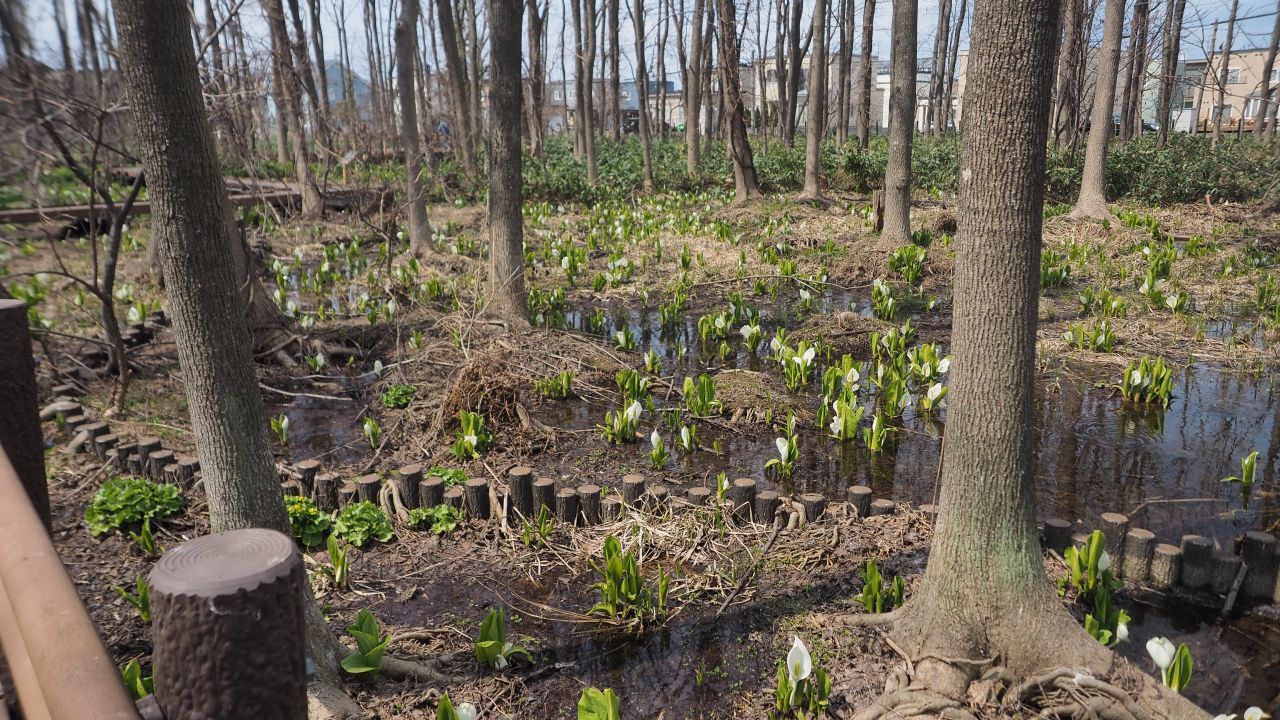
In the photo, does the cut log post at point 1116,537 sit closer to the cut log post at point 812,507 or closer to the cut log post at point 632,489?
the cut log post at point 812,507

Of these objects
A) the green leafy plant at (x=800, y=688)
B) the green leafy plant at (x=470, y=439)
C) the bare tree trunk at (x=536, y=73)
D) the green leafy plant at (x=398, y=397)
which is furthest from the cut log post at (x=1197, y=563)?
the bare tree trunk at (x=536, y=73)

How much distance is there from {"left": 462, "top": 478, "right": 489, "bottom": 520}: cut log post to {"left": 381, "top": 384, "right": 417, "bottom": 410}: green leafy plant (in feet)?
6.10

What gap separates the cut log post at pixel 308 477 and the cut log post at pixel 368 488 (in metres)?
0.23

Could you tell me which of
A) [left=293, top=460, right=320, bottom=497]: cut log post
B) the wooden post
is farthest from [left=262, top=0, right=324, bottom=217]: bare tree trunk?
the wooden post

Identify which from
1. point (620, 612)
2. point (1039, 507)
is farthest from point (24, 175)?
point (1039, 507)

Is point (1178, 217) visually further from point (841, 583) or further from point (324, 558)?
point (324, 558)

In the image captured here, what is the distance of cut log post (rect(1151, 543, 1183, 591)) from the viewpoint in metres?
3.50

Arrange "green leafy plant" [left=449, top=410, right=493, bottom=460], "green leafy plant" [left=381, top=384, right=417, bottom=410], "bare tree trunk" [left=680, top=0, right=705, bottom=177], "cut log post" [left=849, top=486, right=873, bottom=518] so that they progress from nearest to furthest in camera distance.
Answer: "cut log post" [left=849, top=486, right=873, bottom=518], "green leafy plant" [left=449, top=410, right=493, bottom=460], "green leafy plant" [left=381, top=384, right=417, bottom=410], "bare tree trunk" [left=680, top=0, right=705, bottom=177]

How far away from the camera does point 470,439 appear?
501cm

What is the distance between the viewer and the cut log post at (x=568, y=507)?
4145 mm

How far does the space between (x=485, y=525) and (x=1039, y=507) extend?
2871 mm

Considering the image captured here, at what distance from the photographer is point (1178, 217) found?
13391 mm

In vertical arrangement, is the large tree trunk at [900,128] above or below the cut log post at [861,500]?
above

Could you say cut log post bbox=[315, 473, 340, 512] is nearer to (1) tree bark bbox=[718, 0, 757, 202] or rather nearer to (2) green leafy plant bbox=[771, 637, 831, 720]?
(2) green leafy plant bbox=[771, 637, 831, 720]
